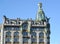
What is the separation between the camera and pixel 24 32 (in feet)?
332

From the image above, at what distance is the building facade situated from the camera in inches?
3917

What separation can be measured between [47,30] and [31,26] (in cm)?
850

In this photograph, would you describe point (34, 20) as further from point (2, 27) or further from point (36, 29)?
point (2, 27)

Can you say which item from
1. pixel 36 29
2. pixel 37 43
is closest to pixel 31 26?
pixel 36 29

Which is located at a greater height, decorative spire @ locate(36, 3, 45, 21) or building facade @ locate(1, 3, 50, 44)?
decorative spire @ locate(36, 3, 45, 21)

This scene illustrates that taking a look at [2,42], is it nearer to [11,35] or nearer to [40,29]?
[11,35]

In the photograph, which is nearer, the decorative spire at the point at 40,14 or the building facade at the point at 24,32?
the building facade at the point at 24,32

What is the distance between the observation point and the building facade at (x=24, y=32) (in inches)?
3917

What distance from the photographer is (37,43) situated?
99.6 metres

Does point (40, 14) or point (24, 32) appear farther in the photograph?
point (40, 14)

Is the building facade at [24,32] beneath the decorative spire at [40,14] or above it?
beneath

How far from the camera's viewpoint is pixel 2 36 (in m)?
99.8

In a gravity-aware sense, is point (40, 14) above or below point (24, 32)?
above

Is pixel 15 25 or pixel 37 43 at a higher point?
pixel 15 25
